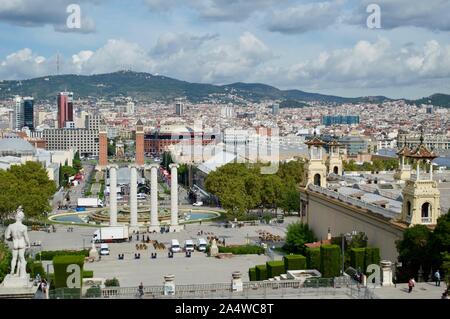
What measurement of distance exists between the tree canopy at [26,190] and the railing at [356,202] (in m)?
13.3

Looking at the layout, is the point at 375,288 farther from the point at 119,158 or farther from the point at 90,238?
the point at 119,158

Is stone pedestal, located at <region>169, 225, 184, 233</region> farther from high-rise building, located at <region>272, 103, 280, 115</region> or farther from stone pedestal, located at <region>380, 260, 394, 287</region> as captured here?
high-rise building, located at <region>272, 103, 280, 115</region>

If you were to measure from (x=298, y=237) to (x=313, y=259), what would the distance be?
659 cm

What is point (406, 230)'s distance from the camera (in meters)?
16.5

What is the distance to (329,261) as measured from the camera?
17.3m

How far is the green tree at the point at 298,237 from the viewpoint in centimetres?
2411

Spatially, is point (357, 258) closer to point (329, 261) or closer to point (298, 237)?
point (329, 261)

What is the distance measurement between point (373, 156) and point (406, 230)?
5374 centimetres

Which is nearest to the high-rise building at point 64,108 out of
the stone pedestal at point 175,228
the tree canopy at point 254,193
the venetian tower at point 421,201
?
the tree canopy at point 254,193

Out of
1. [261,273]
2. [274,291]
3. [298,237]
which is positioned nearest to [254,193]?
[298,237]

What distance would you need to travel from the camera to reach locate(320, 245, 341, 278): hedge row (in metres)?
17.2

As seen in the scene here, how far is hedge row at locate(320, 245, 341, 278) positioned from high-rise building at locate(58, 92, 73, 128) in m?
103

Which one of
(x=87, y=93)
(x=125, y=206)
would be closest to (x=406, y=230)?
(x=125, y=206)
